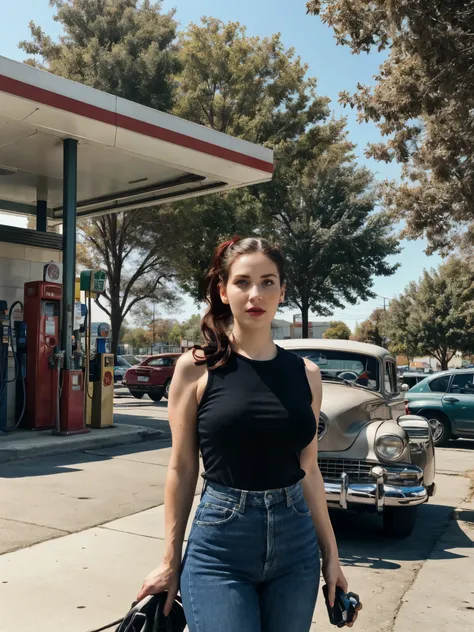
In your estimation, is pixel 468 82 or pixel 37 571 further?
pixel 468 82

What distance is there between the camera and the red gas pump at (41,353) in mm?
11477

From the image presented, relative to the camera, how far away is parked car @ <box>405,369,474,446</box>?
12961 millimetres

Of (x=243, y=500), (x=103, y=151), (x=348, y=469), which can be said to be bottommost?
(x=348, y=469)

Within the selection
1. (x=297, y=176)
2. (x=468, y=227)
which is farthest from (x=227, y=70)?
(x=468, y=227)

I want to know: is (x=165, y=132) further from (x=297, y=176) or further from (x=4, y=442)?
(x=297, y=176)

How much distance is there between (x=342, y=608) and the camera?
7.22ft

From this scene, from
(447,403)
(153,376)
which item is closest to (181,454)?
(447,403)

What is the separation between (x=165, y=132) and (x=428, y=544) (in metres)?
7.99

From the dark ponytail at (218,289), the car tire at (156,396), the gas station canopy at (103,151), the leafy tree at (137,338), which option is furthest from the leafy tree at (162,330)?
the dark ponytail at (218,289)

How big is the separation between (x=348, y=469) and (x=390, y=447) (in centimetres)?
42

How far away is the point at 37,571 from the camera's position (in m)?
4.82

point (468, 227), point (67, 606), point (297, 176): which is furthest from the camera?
point (297, 176)

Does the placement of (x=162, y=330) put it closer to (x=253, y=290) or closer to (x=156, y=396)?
(x=156, y=396)

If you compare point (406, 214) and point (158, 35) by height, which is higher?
point (158, 35)
